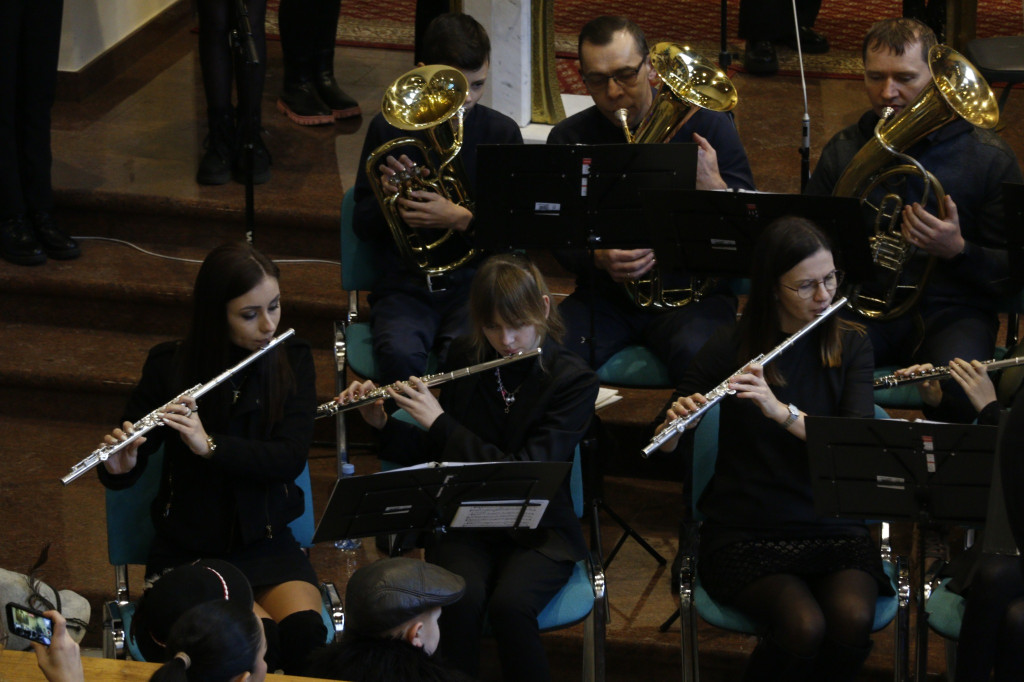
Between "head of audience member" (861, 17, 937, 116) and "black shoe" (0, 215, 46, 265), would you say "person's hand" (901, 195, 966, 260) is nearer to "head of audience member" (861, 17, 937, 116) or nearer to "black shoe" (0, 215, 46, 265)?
"head of audience member" (861, 17, 937, 116)

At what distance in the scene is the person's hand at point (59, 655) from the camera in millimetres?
2234

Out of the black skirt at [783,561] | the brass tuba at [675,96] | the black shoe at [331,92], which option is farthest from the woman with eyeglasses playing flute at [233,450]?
the black shoe at [331,92]

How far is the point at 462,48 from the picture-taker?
4176mm

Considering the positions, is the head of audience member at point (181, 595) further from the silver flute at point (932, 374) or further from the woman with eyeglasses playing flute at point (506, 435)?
the silver flute at point (932, 374)

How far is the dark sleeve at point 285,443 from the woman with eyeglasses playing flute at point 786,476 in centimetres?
93

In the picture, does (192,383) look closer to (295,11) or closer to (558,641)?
(558,641)

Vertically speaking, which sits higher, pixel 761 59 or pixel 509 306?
pixel 509 306

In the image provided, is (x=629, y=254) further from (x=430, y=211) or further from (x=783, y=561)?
(x=783, y=561)

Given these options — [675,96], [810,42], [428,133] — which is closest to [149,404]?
[428,133]

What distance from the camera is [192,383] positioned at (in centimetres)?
339

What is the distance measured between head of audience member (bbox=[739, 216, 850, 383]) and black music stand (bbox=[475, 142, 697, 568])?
0.41 m

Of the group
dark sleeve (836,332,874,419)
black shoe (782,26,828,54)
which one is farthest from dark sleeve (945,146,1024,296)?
black shoe (782,26,828,54)

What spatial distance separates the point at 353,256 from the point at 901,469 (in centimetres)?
200

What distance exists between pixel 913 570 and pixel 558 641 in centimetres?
103
